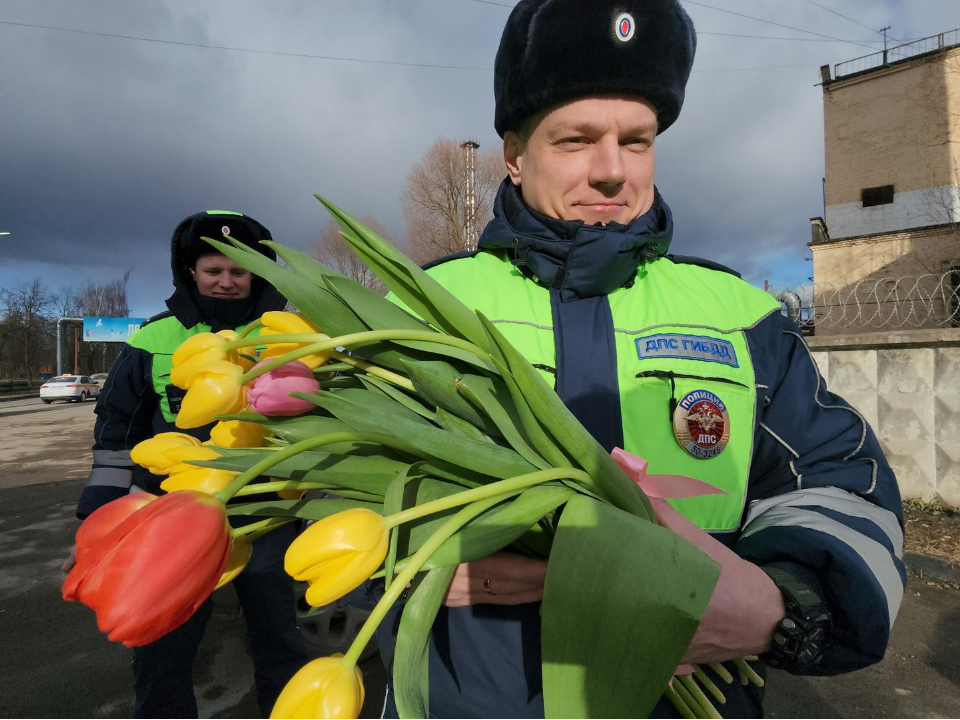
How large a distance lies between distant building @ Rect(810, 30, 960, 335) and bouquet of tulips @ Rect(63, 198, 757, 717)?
18.0 meters

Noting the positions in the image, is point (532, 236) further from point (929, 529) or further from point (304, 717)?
point (929, 529)

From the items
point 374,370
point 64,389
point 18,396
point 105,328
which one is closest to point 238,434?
point 374,370

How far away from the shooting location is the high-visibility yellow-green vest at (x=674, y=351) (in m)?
1.04

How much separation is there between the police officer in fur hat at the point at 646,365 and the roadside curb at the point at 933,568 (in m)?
3.86

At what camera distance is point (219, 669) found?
3.19 meters

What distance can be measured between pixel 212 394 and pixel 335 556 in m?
0.27

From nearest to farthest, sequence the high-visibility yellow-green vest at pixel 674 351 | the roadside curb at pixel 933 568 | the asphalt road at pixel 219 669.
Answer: the high-visibility yellow-green vest at pixel 674 351 → the asphalt road at pixel 219 669 → the roadside curb at pixel 933 568

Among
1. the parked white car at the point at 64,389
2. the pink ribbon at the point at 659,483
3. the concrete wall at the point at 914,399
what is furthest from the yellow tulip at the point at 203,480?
the parked white car at the point at 64,389

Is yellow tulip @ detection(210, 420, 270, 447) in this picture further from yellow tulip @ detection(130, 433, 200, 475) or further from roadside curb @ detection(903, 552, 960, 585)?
roadside curb @ detection(903, 552, 960, 585)

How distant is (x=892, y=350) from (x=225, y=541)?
627 centimetres

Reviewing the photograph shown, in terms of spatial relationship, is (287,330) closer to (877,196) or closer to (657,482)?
(657,482)

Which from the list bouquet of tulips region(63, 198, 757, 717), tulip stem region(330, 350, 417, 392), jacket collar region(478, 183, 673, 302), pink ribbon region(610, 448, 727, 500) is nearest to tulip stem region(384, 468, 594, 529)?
bouquet of tulips region(63, 198, 757, 717)

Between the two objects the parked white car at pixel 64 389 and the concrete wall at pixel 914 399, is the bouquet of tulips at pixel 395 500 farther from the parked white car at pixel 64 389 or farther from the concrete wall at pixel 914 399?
the parked white car at pixel 64 389

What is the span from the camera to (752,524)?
993mm
